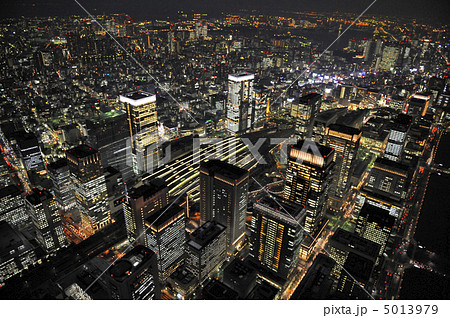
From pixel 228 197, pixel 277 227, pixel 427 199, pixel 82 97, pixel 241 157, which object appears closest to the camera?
pixel 277 227

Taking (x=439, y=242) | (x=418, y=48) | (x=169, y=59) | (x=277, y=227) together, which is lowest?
(x=439, y=242)

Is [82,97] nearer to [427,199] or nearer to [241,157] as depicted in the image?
[241,157]

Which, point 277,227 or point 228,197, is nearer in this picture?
point 277,227

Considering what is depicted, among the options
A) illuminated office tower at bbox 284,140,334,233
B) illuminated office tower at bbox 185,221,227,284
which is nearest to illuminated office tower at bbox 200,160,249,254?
illuminated office tower at bbox 185,221,227,284

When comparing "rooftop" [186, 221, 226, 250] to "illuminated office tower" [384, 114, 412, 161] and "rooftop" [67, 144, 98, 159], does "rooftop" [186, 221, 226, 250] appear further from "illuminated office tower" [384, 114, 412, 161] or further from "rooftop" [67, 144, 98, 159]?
"illuminated office tower" [384, 114, 412, 161]

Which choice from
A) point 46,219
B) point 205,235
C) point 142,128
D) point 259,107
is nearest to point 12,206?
point 46,219

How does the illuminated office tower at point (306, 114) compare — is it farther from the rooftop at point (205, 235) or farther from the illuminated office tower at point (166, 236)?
the illuminated office tower at point (166, 236)

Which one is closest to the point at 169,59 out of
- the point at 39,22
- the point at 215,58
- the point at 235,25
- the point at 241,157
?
the point at 215,58
